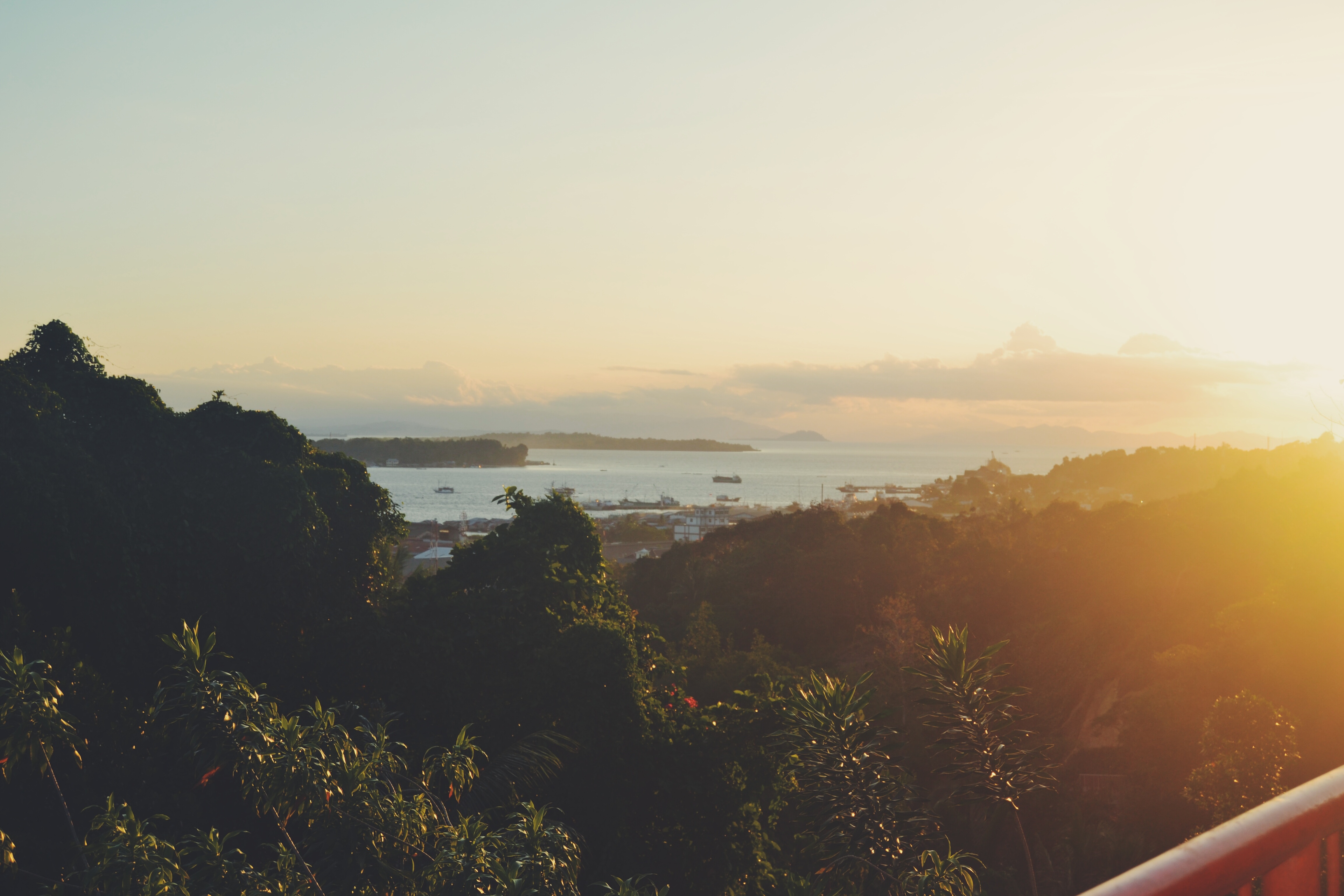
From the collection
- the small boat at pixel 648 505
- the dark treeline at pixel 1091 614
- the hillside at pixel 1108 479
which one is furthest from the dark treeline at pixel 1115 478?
the small boat at pixel 648 505

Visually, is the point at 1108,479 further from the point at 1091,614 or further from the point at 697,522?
the point at 1091,614

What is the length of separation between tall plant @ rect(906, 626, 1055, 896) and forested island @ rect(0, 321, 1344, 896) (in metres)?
0.02

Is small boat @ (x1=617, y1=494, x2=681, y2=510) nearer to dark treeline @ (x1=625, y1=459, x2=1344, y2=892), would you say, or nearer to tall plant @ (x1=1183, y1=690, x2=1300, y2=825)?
dark treeline @ (x1=625, y1=459, x2=1344, y2=892)

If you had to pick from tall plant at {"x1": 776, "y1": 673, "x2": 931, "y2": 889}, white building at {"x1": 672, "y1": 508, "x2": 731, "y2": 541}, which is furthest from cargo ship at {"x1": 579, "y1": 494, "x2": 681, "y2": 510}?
tall plant at {"x1": 776, "y1": 673, "x2": 931, "y2": 889}

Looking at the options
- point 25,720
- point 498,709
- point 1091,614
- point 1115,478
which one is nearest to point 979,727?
point 25,720

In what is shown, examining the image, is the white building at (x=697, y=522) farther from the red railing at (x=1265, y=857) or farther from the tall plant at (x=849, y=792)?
the red railing at (x=1265, y=857)

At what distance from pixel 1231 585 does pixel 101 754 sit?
19.8 meters

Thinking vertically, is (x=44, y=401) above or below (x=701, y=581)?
above

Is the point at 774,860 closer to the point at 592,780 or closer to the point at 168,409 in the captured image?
the point at 592,780

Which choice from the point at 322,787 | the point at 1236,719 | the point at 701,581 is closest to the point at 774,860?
the point at 1236,719

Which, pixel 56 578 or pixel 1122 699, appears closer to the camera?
pixel 56 578

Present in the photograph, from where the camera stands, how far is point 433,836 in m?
5.28

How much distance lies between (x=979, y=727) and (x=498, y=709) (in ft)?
18.9

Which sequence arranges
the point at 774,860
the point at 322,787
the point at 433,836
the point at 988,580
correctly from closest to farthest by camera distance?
the point at 322,787, the point at 433,836, the point at 774,860, the point at 988,580
